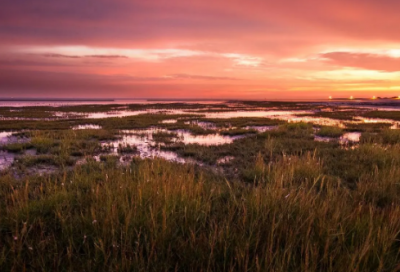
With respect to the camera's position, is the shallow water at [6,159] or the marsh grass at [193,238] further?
the shallow water at [6,159]

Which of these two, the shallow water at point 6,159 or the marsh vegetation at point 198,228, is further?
the shallow water at point 6,159

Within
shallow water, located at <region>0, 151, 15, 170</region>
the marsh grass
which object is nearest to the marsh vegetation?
the marsh grass

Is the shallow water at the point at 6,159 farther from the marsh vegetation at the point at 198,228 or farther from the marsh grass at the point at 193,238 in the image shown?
the marsh grass at the point at 193,238

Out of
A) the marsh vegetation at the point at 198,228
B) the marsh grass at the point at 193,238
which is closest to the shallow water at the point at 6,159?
the marsh vegetation at the point at 198,228

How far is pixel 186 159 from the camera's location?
1033cm

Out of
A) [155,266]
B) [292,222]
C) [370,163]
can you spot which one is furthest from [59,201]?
[370,163]

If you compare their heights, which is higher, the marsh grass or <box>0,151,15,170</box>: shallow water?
the marsh grass

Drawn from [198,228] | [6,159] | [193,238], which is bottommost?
[6,159]

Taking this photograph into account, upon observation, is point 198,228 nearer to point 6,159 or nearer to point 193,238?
point 193,238

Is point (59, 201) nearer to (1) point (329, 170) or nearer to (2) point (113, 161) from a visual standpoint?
(2) point (113, 161)

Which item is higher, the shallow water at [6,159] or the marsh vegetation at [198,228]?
the marsh vegetation at [198,228]

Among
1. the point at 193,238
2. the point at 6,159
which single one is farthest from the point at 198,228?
the point at 6,159

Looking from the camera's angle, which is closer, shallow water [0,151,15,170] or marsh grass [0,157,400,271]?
marsh grass [0,157,400,271]

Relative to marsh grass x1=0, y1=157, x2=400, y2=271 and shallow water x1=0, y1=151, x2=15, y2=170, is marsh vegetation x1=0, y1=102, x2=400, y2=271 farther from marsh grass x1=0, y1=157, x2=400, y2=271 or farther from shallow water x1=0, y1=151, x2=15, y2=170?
shallow water x1=0, y1=151, x2=15, y2=170
